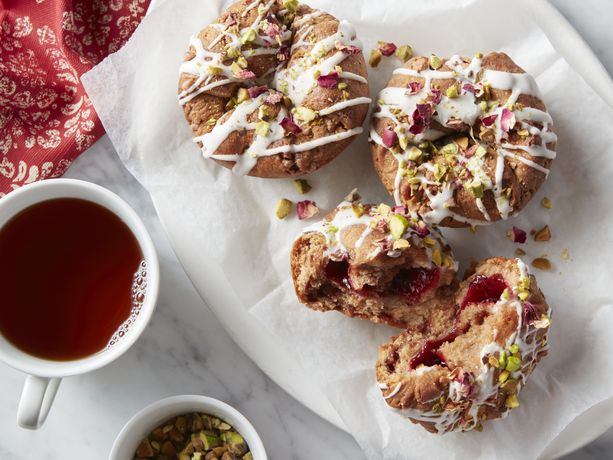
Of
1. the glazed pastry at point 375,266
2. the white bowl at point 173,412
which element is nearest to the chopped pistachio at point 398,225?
the glazed pastry at point 375,266

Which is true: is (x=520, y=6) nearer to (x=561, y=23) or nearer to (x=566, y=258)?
(x=561, y=23)

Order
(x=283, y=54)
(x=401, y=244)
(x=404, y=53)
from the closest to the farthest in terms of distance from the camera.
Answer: (x=401, y=244)
(x=283, y=54)
(x=404, y=53)

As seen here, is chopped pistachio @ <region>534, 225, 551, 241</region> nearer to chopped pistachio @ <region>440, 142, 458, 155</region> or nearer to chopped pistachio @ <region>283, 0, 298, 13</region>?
chopped pistachio @ <region>440, 142, 458, 155</region>

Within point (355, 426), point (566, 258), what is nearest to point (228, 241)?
point (355, 426)

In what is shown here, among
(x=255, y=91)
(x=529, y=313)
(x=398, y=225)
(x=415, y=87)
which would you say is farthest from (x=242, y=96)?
(x=529, y=313)

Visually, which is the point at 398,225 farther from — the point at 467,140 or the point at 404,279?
the point at 467,140

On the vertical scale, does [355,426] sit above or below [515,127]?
below
